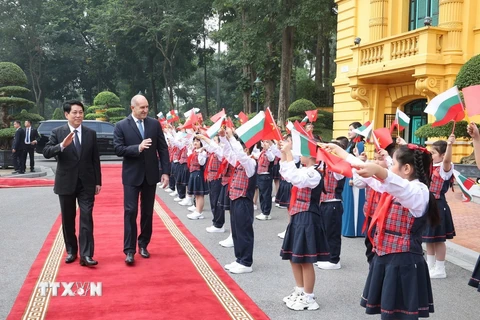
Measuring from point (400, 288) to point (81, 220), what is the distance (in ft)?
12.1

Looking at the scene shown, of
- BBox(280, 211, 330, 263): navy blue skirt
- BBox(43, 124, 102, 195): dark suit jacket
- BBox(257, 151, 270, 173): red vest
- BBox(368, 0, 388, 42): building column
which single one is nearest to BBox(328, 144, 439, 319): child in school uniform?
BBox(280, 211, 330, 263): navy blue skirt

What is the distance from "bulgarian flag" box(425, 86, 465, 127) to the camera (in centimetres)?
415

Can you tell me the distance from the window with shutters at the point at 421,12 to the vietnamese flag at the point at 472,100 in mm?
10959

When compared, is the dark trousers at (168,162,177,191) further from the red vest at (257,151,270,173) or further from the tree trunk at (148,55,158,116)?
the tree trunk at (148,55,158,116)

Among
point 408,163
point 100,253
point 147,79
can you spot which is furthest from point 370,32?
point 147,79

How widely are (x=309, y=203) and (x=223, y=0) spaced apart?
2050 cm

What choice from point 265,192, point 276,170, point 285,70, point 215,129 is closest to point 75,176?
point 215,129

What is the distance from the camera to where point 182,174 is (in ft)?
34.3

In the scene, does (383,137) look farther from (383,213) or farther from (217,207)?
(217,207)

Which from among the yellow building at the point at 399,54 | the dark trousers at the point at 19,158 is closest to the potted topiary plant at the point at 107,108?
the dark trousers at the point at 19,158

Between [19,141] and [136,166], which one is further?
[19,141]

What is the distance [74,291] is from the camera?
4.55 metres

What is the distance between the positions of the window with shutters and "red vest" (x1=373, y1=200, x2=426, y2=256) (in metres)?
12.0

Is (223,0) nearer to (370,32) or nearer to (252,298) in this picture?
(370,32)
